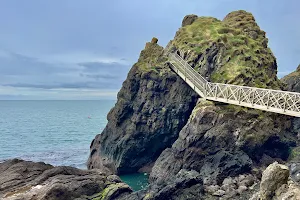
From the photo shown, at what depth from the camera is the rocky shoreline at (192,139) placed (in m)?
29.7

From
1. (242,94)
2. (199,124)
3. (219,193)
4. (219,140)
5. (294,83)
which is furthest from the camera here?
(294,83)

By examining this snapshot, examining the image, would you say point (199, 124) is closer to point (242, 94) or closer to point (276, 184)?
point (242, 94)

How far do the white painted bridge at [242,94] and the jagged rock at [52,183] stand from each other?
18.8 metres

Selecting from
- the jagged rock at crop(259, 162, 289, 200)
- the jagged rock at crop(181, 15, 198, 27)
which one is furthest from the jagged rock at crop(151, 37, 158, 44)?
the jagged rock at crop(259, 162, 289, 200)

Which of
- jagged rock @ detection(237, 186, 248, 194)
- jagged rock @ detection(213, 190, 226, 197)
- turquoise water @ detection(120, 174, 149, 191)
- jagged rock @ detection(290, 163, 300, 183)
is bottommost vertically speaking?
turquoise water @ detection(120, 174, 149, 191)

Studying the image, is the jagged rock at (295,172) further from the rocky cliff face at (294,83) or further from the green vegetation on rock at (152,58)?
the rocky cliff face at (294,83)

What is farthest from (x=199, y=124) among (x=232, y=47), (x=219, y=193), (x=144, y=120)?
(x=232, y=47)

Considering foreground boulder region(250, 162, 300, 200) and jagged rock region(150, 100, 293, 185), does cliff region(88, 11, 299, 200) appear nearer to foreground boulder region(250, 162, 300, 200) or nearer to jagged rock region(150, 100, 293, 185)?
jagged rock region(150, 100, 293, 185)

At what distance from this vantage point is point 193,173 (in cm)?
3161

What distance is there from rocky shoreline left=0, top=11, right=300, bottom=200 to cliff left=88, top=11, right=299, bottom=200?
0.44ft

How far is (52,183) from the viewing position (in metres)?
29.3

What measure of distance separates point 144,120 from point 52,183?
79.5 ft

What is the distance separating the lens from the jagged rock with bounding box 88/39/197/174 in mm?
50219

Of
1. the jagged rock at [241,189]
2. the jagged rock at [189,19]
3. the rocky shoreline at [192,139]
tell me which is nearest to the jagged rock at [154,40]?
the rocky shoreline at [192,139]
